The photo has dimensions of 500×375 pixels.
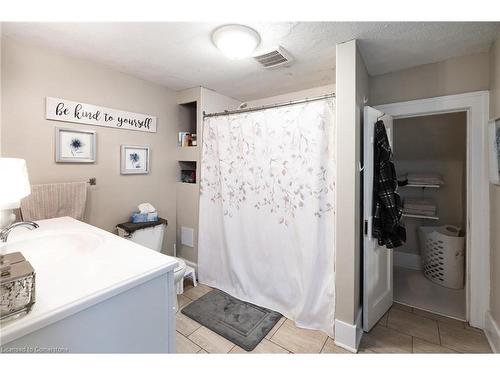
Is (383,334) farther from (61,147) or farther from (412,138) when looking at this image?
(61,147)

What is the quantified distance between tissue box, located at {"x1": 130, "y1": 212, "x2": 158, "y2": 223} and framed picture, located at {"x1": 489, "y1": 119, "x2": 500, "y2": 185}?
264 centimetres

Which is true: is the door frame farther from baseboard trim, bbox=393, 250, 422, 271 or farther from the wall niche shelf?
the wall niche shelf

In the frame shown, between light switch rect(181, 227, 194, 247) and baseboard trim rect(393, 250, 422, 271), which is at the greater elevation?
light switch rect(181, 227, 194, 247)

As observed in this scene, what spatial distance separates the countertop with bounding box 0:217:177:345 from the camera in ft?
2.02

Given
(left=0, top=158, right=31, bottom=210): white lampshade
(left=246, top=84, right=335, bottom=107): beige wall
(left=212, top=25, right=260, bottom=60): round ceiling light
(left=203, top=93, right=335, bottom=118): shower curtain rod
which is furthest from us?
(left=246, top=84, right=335, bottom=107): beige wall

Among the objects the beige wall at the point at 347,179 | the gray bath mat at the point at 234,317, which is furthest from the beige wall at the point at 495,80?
the gray bath mat at the point at 234,317

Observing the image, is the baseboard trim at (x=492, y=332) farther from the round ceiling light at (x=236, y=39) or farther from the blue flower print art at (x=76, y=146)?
the blue flower print art at (x=76, y=146)

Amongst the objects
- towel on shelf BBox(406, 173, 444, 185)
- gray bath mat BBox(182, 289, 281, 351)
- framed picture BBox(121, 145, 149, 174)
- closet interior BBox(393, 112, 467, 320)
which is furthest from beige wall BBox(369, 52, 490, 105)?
framed picture BBox(121, 145, 149, 174)

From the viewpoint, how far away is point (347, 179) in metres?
1.50

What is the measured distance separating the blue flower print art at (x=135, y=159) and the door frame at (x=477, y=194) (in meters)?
2.53

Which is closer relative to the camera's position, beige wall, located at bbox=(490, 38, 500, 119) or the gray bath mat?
beige wall, located at bbox=(490, 38, 500, 119)

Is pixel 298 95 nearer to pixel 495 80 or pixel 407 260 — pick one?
pixel 495 80

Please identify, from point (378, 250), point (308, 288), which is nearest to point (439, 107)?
point (378, 250)

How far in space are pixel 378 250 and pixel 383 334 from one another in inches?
23.9
